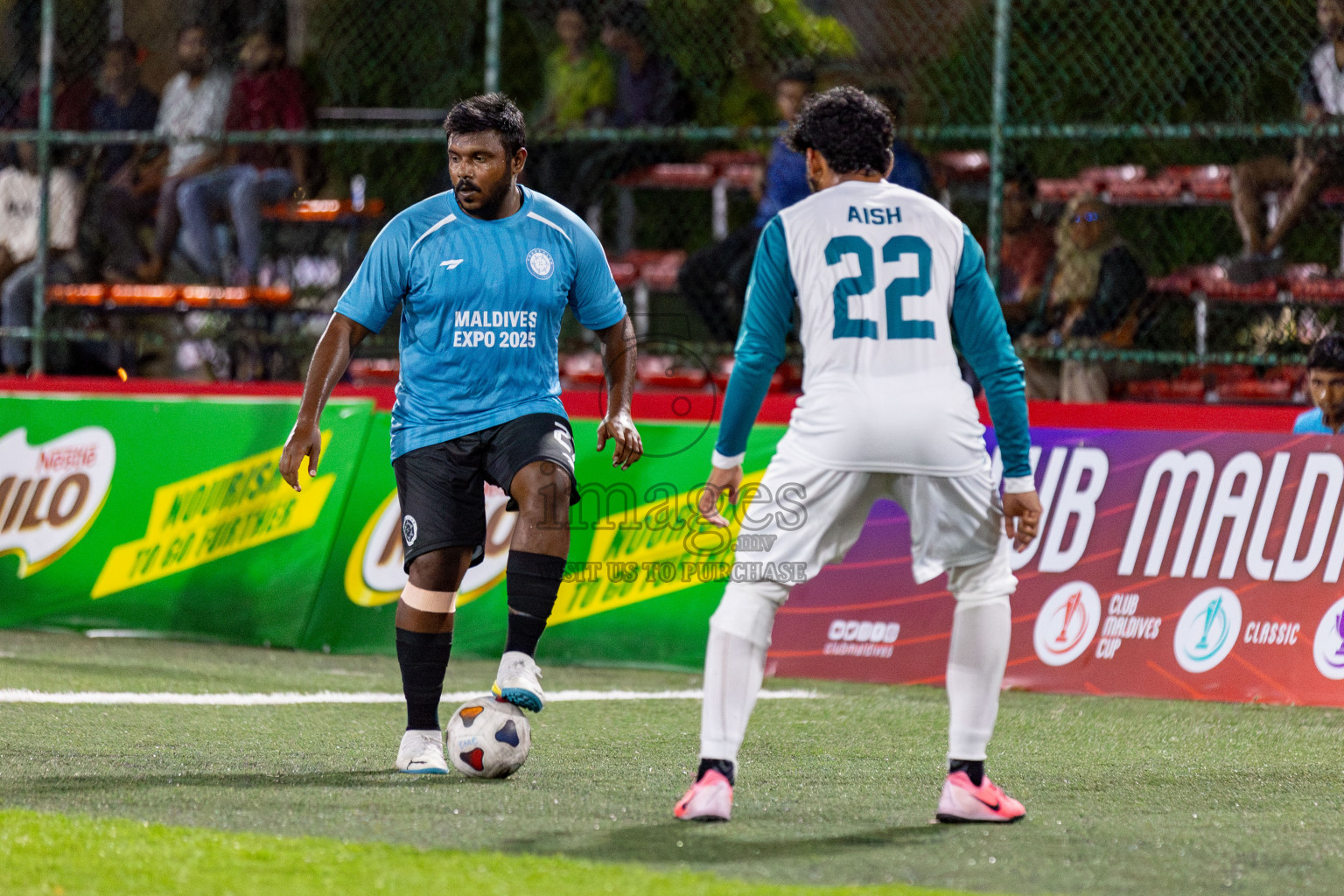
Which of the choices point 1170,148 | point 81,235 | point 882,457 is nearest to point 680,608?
point 882,457

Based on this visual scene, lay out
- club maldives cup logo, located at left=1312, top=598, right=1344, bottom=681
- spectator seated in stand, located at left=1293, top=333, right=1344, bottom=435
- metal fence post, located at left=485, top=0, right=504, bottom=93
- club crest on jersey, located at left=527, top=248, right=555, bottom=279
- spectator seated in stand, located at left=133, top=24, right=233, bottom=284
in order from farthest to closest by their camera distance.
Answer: spectator seated in stand, located at left=133, top=24, right=233, bottom=284 < metal fence post, located at left=485, top=0, right=504, bottom=93 < spectator seated in stand, located at left=1293, top=333, right=1344, bottom=435 < club maldives cup logo, located at left=1312, top=598, right=1344, bottom=681 < club crest on jersey, located at left=527, top=248, right=555, bottom=279

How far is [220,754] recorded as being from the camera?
17.9 ft

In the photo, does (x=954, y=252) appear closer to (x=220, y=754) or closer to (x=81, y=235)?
(x=220, y=754)

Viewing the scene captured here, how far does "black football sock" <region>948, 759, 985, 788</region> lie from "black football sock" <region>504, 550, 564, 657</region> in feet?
4.42

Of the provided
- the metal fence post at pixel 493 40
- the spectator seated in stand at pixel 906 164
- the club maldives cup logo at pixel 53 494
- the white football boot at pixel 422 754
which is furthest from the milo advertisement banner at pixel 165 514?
the white football boot at pixel 422 754

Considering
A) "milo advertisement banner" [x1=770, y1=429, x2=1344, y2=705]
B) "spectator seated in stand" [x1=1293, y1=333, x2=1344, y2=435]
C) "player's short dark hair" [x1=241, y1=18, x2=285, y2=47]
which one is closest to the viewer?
"milo advertisement banner" [x1=770, y1=429, x2=1344, y2=705]

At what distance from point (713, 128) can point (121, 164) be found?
14.7ft

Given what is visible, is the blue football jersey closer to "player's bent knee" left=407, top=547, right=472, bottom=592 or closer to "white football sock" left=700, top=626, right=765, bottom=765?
"player's bent knee" left=407, top=547, right=472, bottom=592

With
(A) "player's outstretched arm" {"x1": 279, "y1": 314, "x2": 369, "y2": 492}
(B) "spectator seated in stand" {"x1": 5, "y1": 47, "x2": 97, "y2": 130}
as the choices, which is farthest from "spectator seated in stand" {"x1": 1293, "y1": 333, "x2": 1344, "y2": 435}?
(B) "spectator seated in stand" {"x1": 5, "y1": 47, "x2": 97, "y2": 130}

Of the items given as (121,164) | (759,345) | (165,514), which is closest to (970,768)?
(759,345)

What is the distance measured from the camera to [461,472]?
5305 millimetres

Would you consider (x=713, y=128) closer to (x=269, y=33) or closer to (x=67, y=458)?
(x=269, y=33)

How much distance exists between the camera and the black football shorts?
17.3ft

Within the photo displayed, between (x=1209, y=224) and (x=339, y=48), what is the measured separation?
639 cm
